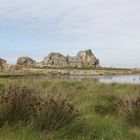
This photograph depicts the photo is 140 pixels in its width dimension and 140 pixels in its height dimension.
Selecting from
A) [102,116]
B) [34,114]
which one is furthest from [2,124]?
[102,116]

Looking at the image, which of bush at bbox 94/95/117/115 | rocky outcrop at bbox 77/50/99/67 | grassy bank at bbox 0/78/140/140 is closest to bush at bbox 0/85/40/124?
grassy bank at bbox 0/78/140/140

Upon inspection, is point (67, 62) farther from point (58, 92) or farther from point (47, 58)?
point (58, 92)

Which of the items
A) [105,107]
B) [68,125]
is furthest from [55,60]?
[68,125]

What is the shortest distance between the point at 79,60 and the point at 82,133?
140096 millimetres

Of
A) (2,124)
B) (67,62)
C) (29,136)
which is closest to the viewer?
(29,136)

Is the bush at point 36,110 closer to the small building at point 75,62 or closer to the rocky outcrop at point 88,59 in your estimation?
the small building at point 75,62

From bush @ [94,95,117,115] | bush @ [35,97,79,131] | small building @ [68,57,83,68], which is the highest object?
small building @ [68,57,83,68]

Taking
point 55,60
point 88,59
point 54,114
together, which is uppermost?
point 88,59

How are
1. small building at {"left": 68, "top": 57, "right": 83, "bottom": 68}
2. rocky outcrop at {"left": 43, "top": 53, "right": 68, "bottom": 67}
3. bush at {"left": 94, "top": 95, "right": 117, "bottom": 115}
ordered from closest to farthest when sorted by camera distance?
bush at {"left": 94, "top": 95, "right": 117, "bottom": 115}, rocky outcrop at {"left": 43, "top": 53, "right": 68, "bottom": 67}, small building at {"left": 68, "top": 57, "right": 83, "bottom": 68}

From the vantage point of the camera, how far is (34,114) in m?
8.21

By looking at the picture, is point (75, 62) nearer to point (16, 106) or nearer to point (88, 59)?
point (88, 59)

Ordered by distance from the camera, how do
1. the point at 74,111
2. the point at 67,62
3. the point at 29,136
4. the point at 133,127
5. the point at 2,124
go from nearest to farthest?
the point at 29,136, the point at 2,124, the point at 74,111, the point at 133,127, the point at 67,62

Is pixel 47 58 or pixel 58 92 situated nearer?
pixel 58 92

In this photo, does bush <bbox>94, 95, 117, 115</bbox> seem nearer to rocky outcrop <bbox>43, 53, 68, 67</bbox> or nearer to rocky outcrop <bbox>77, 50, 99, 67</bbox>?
rocky outcrop <bbox>43, 53, 68, 67</bbox>
